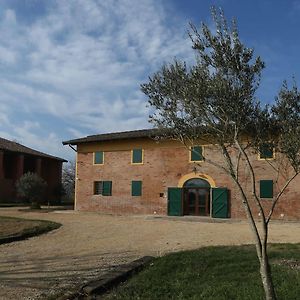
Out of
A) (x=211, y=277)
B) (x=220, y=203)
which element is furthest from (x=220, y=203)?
(x=211, y=277)

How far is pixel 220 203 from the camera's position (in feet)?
89.6

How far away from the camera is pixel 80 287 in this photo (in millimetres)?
7074

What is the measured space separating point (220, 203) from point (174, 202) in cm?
321

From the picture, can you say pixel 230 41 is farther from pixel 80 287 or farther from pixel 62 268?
pixel 62 268

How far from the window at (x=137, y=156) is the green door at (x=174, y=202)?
3.19 meters

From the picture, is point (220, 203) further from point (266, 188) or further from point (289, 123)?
point (289, 123)

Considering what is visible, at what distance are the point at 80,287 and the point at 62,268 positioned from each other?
214 centimetres

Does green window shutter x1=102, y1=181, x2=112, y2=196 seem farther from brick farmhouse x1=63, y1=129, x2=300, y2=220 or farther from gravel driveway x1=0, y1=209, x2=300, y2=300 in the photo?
gravel driveway x1=0, y1=209, x2=300, y2=300

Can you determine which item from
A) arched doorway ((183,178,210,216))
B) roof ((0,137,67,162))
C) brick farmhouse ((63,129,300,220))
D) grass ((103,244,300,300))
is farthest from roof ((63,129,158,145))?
grass ((103,244,300,300))

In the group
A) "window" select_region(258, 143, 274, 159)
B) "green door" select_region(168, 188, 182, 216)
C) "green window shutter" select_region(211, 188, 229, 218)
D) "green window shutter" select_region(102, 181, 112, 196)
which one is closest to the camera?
"window" select_region(258, 143, 274, 159)

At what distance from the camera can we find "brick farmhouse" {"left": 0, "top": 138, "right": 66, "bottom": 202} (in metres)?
44.0

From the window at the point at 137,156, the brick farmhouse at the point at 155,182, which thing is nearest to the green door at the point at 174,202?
the brick farmhouse at the point at 155,182

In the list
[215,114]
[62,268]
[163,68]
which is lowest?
[62,268]

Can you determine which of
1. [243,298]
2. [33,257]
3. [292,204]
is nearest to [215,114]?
[243,298]
